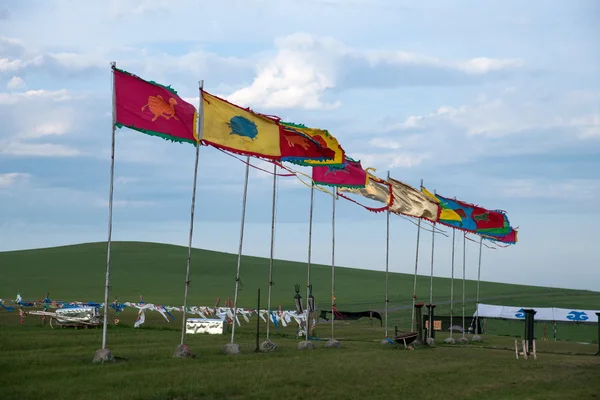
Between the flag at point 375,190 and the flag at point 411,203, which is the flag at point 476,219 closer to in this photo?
the flag at point 411,203

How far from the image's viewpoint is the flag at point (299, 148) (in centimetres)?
3416

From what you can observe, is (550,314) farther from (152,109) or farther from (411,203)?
(152,109)

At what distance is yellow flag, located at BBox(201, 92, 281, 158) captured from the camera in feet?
100.0

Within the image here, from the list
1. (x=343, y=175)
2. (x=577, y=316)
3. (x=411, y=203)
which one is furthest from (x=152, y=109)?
(x=577, y=316)

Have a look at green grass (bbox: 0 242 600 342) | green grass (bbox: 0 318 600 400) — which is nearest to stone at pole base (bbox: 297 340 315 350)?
green grass (bbox: 0 318 600 400)

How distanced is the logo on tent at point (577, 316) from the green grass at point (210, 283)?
4966 mm

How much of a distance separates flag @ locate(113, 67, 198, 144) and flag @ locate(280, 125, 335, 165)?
5.20m

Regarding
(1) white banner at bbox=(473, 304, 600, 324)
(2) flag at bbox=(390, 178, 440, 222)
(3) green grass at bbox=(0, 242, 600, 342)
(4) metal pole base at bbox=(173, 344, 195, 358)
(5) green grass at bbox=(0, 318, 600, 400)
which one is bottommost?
(5) green grass at bbox=(0, 318, 600, 400)

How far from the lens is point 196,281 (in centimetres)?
12200

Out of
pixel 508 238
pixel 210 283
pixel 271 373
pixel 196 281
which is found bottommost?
pixel 271 373

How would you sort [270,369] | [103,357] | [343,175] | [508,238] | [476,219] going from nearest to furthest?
[103,357] < [270,369] < [343,175] < [476,219] < [508,238]

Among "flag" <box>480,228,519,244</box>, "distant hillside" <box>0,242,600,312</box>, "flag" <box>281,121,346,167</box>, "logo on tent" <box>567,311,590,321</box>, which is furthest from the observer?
"distant hillside" <box>0,242,600,312</box>

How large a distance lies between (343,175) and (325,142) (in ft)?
18.0

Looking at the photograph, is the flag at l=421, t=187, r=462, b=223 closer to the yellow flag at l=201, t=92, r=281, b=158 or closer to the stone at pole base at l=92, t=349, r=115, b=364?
the yellow flag at l=201, t=92, r=281, b=158
